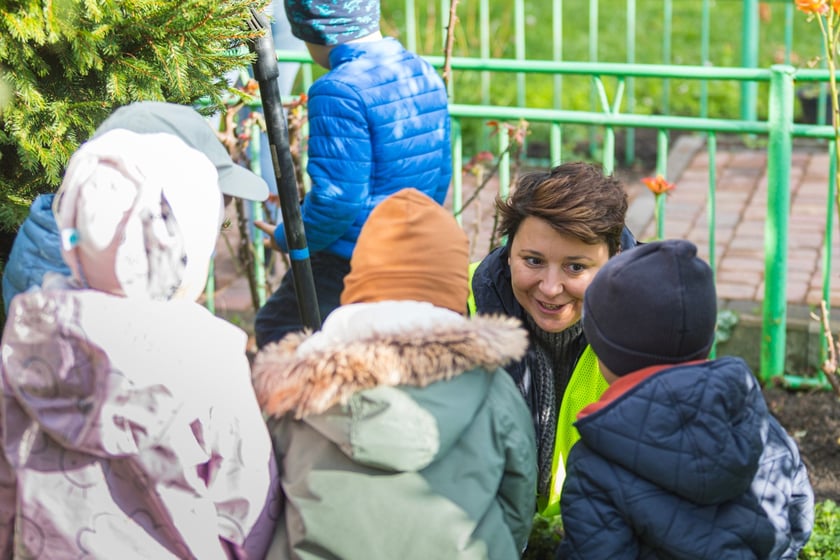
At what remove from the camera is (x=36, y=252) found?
8.04 feet

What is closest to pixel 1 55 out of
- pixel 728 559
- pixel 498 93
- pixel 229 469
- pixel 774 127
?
pixel 229 469

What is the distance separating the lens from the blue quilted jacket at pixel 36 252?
244 cm

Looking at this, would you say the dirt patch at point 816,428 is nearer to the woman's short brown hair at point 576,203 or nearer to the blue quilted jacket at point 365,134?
the woman's short brown hair at point 576,203

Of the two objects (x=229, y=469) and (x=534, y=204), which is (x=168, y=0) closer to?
(x=534, y=204)

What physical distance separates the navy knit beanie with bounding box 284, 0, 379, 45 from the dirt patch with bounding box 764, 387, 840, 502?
6.78 feet

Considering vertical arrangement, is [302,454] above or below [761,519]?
above

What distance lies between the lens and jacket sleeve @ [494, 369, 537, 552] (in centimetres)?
219

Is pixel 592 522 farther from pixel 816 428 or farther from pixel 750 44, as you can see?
pixel 750 44

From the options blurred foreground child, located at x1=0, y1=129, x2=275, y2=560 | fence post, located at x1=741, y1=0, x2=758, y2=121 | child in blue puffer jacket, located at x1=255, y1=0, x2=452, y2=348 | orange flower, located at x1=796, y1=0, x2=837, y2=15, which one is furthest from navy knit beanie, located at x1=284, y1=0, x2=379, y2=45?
fence post, located at x1=741, y1=0, x2=758, y2=121

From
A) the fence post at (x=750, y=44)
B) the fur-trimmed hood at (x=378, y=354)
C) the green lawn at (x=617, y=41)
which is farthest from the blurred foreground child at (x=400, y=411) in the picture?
the green lawn at (x=617, y=41)

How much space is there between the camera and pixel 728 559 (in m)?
Result: 2.24

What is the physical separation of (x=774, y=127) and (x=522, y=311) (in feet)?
5.47

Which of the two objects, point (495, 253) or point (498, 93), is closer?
point (495, 253)

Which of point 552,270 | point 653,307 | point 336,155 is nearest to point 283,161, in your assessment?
point 336,155
